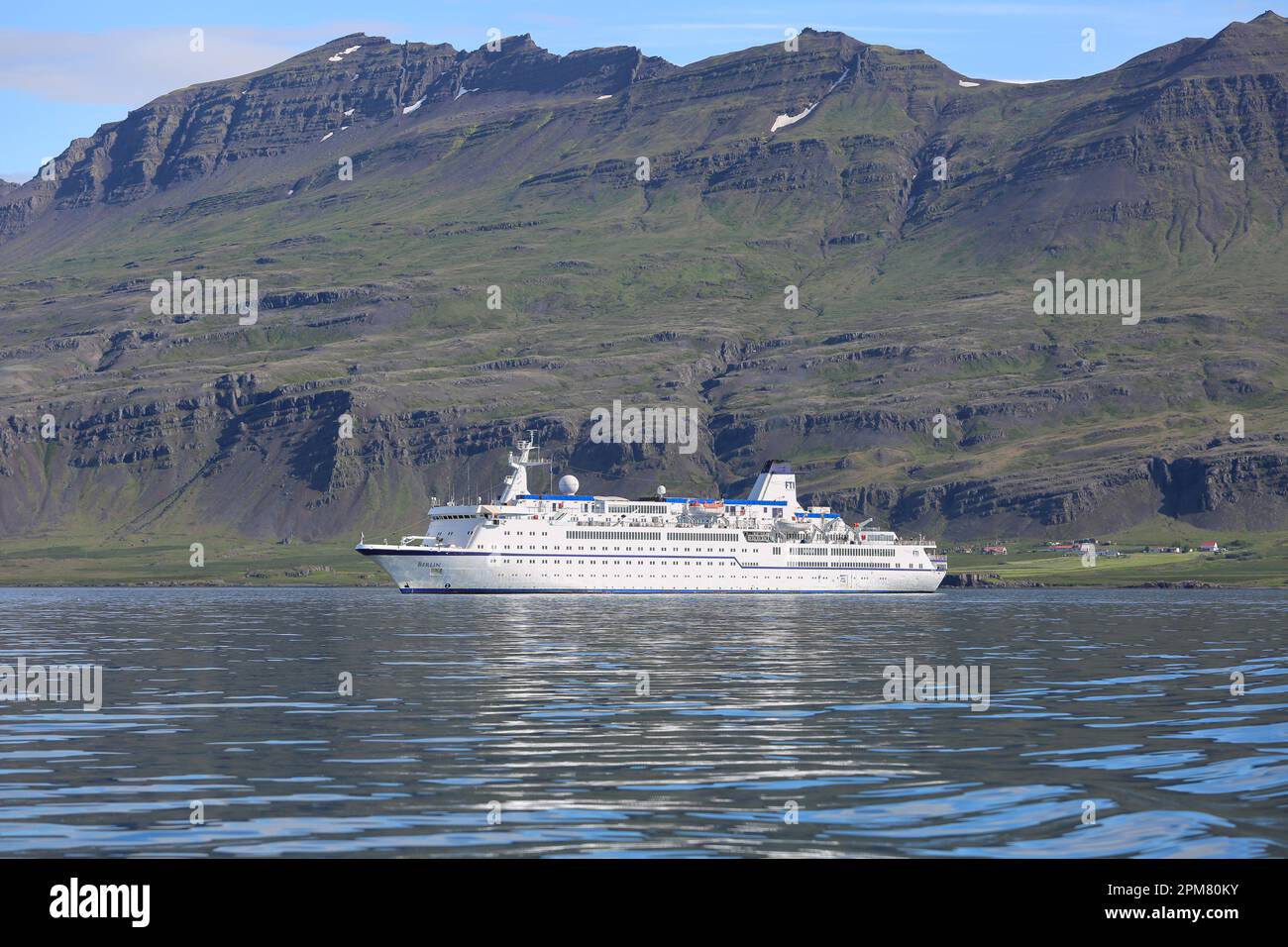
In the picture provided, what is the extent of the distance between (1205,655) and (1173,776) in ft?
185

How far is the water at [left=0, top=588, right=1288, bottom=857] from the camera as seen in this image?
110 feet

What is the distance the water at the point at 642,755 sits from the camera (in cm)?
3350

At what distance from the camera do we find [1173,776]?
42094mm

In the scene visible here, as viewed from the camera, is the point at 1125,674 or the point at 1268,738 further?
the point at 1125,674

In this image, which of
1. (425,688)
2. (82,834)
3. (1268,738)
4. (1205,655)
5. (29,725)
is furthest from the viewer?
(1205,655)

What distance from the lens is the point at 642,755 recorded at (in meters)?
46.9

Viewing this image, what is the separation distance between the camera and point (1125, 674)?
79.1 metres

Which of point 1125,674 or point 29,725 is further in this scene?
point 1125,674

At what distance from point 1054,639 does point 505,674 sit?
52526 mm
